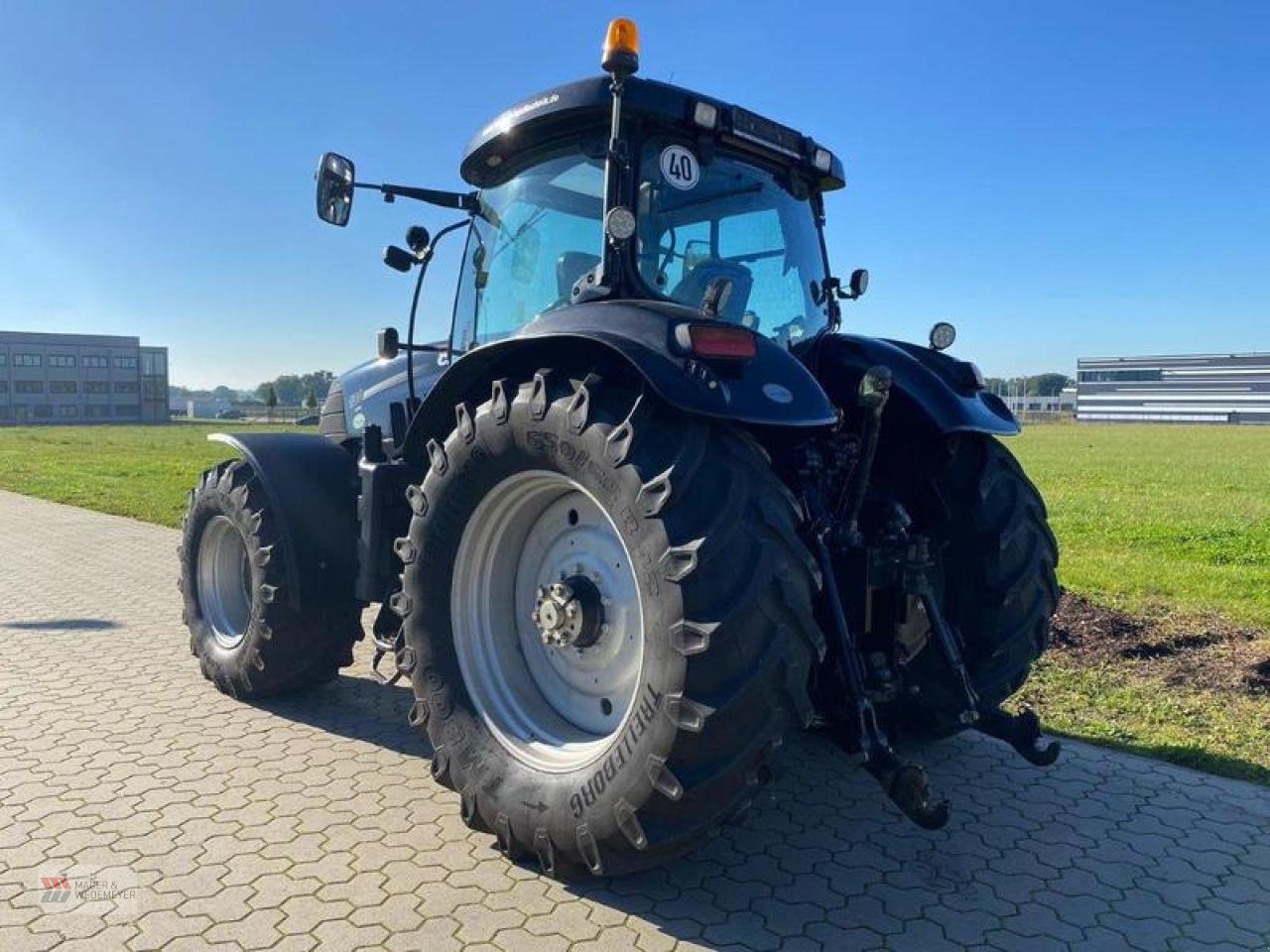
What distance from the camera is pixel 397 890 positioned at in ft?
9.94

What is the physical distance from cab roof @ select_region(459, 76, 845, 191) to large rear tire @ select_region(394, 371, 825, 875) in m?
1.07

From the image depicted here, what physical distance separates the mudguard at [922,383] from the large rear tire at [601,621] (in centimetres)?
114

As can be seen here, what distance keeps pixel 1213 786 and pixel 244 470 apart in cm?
473

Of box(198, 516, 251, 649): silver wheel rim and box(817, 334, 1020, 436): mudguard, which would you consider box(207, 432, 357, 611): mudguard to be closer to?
box(198, 516, 251, 649): silver wheel rim

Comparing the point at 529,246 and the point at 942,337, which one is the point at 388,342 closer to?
the point at 529,246

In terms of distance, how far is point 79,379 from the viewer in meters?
87.9

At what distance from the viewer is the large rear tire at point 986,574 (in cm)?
387

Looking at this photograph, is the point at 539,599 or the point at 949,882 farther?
the point at 539,599

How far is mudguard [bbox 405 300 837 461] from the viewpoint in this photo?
9.14 feet

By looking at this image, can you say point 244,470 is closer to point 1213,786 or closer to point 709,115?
point 709,115

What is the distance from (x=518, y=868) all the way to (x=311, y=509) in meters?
2.26

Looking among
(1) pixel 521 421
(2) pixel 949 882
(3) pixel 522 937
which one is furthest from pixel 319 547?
(2) pixel 949 882

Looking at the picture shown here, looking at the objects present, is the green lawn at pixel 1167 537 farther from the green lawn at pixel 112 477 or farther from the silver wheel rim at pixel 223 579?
the green lawn at pixel 112 477

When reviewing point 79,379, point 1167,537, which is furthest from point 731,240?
point 79,379
